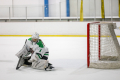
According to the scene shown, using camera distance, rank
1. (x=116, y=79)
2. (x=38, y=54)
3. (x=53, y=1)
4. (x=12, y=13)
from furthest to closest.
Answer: (x=53, y=1) → (x=12, y=13) → (x=38, y=54) → (x=116, y=79)

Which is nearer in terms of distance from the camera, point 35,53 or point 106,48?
point 35,53

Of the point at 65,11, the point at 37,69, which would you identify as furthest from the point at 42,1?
the point at 37,69

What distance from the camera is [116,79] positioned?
2283 mm

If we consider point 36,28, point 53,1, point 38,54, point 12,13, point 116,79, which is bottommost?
point 116,79

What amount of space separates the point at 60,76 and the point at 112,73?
0.74 metres

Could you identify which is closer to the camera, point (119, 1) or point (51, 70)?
point (51, 70)

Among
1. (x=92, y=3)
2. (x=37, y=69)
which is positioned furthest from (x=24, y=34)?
(x=37, y=69)

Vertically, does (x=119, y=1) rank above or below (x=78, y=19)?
above

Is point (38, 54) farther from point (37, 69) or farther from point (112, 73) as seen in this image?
point (112, 73)

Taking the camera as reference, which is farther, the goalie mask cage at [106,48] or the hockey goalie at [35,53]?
the goalie mask cage at [106,48]

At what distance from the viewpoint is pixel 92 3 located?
32.3 ft

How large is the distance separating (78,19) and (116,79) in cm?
763

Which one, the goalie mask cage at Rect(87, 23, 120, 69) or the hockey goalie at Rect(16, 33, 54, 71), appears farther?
the goalie mask cage at Rect(87, 23, 120, 69)

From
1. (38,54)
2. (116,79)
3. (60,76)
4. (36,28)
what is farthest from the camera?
(36,28)
